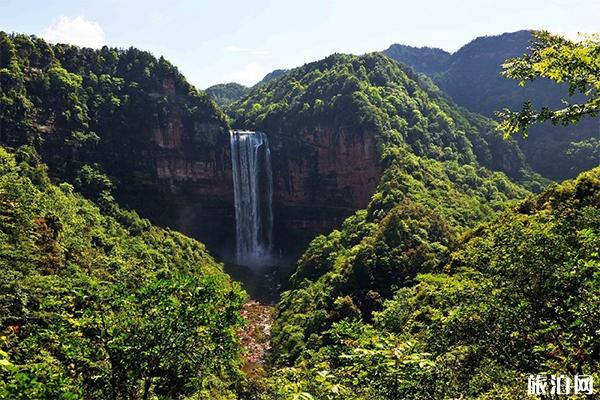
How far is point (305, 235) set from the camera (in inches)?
2876

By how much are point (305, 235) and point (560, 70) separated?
65.3 m

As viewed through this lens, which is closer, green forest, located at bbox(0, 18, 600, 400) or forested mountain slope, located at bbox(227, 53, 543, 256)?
green forest, located at bbox(0, 18, 600, 400)

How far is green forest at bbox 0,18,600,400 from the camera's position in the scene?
32.8 feet

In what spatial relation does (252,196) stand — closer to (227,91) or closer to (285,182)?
(285,182)

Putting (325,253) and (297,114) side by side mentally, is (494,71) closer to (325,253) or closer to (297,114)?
(297,114)

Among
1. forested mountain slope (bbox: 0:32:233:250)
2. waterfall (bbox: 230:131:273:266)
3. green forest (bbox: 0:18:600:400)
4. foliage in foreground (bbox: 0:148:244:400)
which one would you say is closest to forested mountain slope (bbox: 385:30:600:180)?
green forest (bbox: 0:18:600:400)

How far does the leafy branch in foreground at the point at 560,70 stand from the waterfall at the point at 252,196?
6216 cm

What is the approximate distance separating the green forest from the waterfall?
3.77ft

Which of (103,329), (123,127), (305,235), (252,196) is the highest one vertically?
(123,127)

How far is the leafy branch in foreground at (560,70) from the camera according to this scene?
827 cm

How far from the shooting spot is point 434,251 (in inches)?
1502

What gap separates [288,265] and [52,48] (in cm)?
4291

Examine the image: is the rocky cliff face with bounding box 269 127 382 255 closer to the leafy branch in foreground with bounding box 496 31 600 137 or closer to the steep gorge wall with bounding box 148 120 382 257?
the steep gorge wall with bounding box 148 120 382 257

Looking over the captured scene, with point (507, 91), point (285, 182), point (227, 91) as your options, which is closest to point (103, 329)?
point (285, 182)
